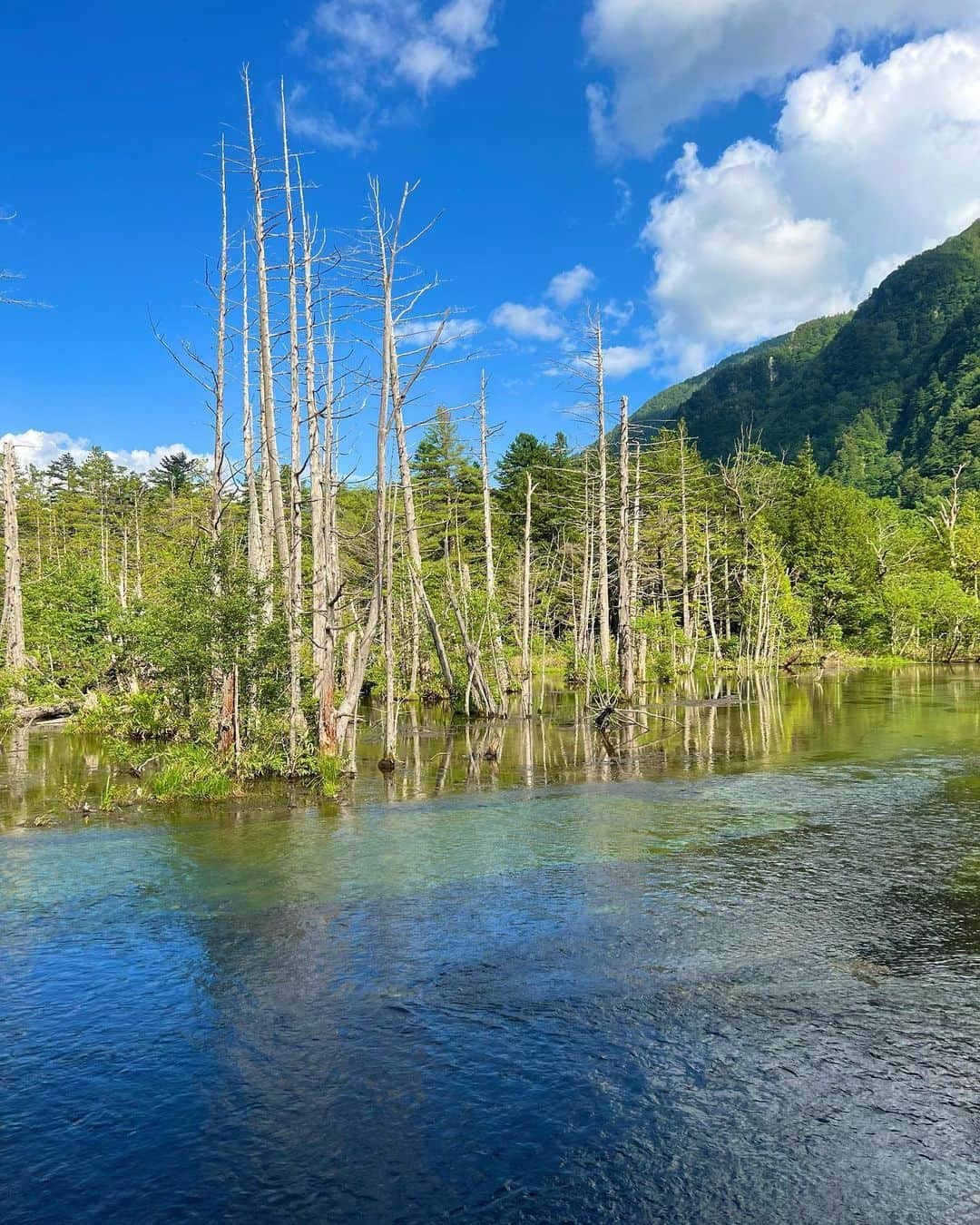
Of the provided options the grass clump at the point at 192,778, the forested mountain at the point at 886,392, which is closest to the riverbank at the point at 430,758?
the grass clump at the point at 192,778

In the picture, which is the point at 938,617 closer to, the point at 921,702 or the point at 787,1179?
the point at 921,702

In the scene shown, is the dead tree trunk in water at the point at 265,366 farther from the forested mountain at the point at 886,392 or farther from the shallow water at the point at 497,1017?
the forested mountain at the point at 886,392

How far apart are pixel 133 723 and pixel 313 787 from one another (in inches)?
289

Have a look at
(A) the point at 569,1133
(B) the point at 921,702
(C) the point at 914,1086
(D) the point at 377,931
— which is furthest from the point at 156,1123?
(B) the point at 921,702

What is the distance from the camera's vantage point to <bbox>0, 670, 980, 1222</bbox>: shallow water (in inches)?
188

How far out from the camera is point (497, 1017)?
6629mm

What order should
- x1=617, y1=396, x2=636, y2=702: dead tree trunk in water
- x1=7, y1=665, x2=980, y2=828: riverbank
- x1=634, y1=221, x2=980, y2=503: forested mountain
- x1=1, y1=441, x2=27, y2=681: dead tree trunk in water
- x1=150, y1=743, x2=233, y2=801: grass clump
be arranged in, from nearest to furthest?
x1=7, y1=665, x2=980, y2=828: riverbank, x1=150, y1=743, x2=233, y2=801: grass clump, x1=617, y1=396, x2=636, y2=702: dead tree trunk in water, x1=1, y1=441, x2=27, y2=681: dead tree trunk in water, x1=634, y1=221, x2=980, y2=503: forested mountain

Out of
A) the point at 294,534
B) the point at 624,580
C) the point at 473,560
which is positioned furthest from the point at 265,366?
the point at 473,560

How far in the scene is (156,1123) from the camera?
539cm

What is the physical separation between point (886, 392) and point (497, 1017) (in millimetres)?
104835

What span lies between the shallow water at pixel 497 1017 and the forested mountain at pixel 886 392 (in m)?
76.0

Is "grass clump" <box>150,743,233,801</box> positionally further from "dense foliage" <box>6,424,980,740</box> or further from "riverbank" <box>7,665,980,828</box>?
"dense foliage" <box>6,424,980,740</box>

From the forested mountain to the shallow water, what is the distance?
249 ft

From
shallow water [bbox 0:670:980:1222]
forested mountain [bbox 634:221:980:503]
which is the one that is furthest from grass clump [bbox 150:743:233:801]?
forested mountain [bbox 634:221:980:503]
